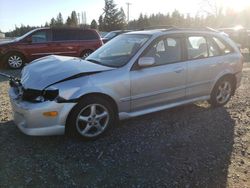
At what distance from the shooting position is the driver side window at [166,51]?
5430 mm

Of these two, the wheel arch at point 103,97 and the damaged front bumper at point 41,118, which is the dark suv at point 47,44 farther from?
the damaged front bumper at point 41,118

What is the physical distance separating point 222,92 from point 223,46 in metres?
0.90

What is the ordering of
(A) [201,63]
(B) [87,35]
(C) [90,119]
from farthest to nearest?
(B) [87,35] < (A) [201,63] < (C) [90,119]

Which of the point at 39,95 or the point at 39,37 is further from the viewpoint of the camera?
the point at 39,37

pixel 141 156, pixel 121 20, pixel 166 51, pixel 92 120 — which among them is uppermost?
pixel 121 20

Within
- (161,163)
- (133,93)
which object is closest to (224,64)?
(133,93)

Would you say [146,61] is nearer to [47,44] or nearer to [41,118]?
[41,118]

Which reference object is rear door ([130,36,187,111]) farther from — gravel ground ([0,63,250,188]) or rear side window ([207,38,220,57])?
rear side window ([207,38,220,57])

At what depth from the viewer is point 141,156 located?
4398 millimetres

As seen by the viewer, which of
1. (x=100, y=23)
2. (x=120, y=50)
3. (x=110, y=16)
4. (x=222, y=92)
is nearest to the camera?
(x=120, y=50)

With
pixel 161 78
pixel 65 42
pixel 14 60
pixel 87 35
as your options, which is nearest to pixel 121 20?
pixel 87 35

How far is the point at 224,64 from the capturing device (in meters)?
6.35

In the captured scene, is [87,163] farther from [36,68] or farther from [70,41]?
[70,41]

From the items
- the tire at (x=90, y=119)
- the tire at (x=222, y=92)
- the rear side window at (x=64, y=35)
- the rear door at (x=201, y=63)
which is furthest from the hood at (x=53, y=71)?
the rear side window at (x=64, y=35)
